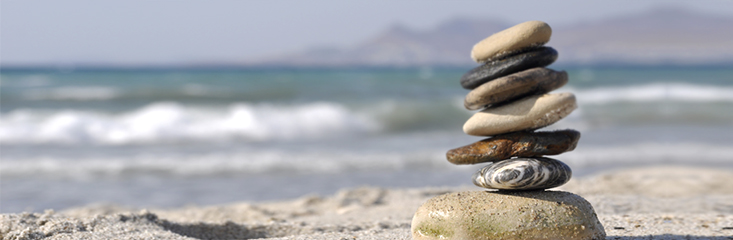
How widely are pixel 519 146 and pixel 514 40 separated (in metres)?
0.71

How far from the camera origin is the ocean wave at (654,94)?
24016 millimetres

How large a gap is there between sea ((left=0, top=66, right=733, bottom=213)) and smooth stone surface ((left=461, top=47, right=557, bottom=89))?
477 cm

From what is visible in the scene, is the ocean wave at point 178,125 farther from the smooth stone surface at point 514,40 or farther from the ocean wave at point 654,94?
the ocean wave at point 654,94

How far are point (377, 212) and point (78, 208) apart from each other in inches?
153

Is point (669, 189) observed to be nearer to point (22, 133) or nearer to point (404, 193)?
point (404, 193)

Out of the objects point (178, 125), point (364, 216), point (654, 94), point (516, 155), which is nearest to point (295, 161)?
point (364, 216)

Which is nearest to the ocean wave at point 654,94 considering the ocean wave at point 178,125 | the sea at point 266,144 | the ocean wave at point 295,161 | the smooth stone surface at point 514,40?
the sea at point 266,144

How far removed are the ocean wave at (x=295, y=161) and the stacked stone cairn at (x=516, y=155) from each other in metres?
5.89

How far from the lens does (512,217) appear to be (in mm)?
3619

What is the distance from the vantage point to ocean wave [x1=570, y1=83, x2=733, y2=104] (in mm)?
24016

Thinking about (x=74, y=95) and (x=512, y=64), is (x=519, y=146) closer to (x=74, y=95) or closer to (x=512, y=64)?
(x=512, y=64)

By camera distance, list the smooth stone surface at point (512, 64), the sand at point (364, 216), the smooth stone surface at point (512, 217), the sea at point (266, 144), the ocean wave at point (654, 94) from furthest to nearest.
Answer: the ocean wave at point (654, 94) < the sea at point (266, 144) < the sand at point (364, 216) < the smooth stone surface at point (512, 64) < the smooth stone surface at point (512, 217)

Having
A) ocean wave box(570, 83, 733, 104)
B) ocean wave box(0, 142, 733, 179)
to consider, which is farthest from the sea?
ocean wave box(570, 83, 733, 104)

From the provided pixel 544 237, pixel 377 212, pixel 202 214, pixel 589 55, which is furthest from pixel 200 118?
pixel 589 55
